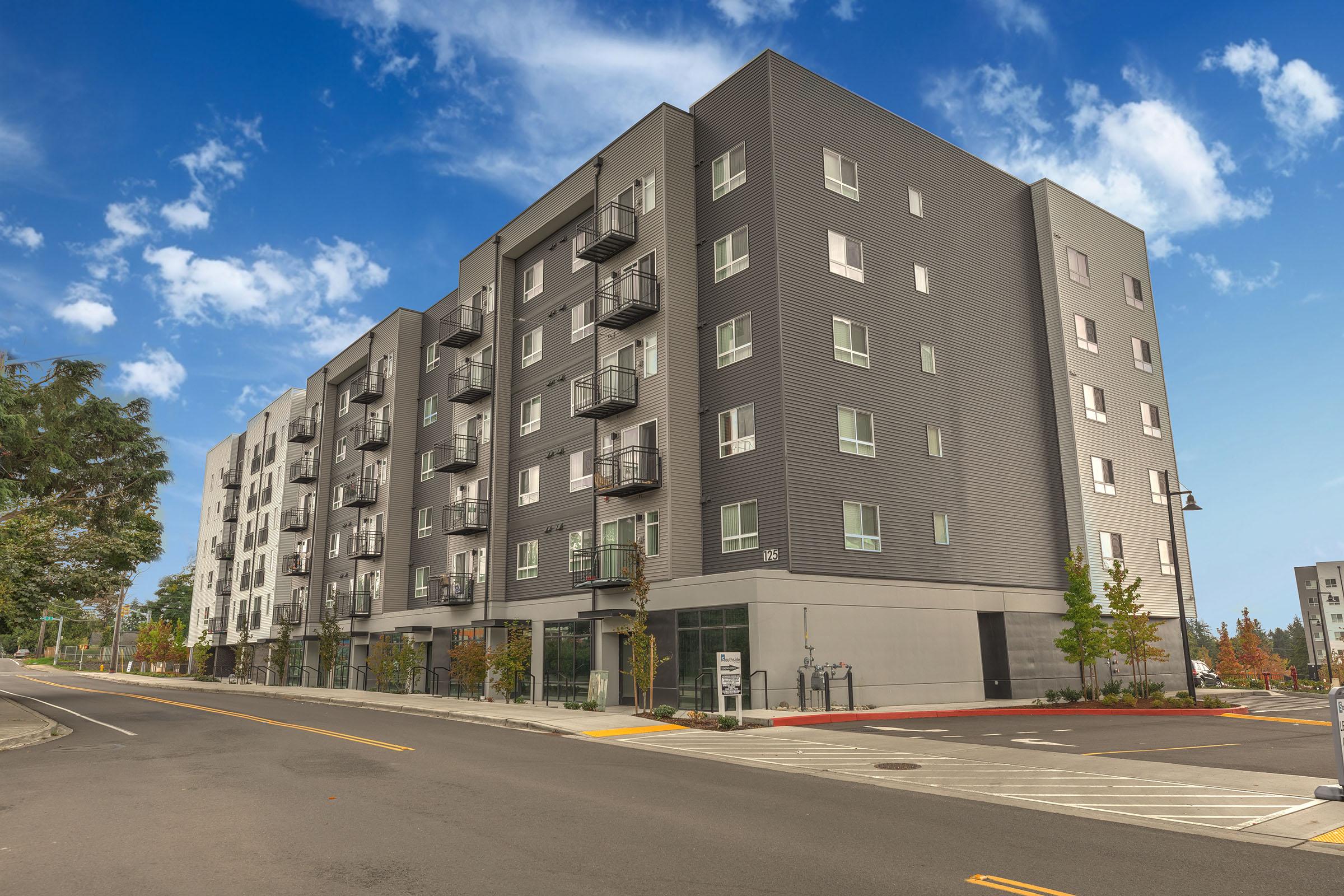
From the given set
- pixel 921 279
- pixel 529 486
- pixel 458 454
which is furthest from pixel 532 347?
pixel 921 279

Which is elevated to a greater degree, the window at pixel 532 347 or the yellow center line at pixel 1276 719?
the window at pixel 532 347

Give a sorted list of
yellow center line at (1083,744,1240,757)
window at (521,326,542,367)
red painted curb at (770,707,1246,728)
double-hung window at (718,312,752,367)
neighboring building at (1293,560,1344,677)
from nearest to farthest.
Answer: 1. yellow center line at (1083,744,1240,757)
2. red painted curb at (770,707,1246,728)
3. double-hung window at (718,312,752,367)
4. window at (521,326,542,367)
5. neighboring building at (1293,560,1344,677)

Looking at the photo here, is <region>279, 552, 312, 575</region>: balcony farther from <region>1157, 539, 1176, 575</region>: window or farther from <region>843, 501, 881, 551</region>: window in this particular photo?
<region>1157, 539, 1176, 575</region>: window

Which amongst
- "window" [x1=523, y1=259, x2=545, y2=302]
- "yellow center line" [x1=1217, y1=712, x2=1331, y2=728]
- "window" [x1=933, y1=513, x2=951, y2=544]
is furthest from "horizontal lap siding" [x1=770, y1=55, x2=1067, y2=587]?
"window" [x1=523, y1=259, x2=545, y2=302]

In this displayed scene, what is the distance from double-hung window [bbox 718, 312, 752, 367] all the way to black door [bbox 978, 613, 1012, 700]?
13.3 meters

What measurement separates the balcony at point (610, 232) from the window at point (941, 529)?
49.4ft

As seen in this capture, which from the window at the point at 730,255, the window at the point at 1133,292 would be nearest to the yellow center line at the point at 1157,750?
the window at the point at 730,255

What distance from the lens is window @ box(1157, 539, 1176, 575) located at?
129 ft

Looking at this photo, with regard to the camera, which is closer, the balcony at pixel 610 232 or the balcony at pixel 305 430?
the balcony at pixel 610 232

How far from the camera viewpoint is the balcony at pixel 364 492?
48.8 meters

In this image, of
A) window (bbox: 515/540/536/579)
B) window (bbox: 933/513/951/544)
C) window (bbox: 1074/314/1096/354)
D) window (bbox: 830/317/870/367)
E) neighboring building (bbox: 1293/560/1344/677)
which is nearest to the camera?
window (bbox: 830/317/870/367)

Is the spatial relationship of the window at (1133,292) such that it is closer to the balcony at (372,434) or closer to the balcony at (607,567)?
the balcony at (607,567)

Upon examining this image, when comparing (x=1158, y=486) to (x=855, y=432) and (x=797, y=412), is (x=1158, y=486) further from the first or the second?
(x=797, y=412)

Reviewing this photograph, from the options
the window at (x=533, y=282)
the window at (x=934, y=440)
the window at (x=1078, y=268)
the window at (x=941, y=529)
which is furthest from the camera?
the window at (x=533, y=282)
